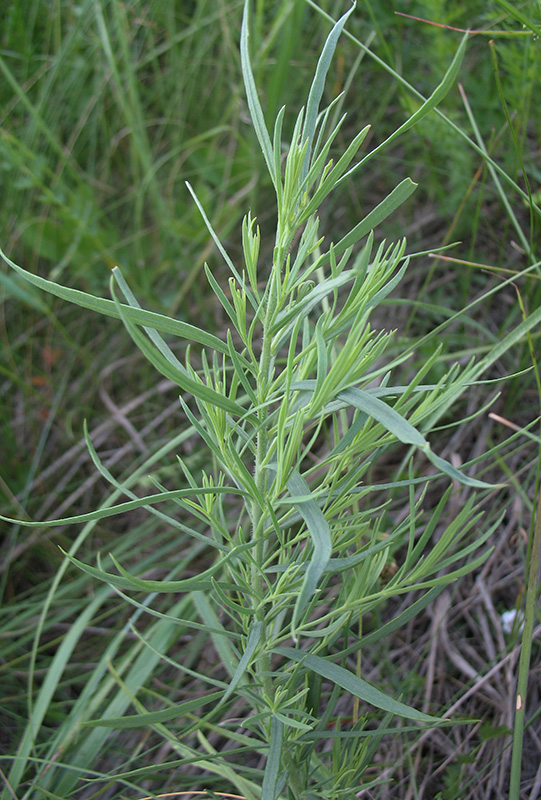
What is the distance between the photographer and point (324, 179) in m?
0.55

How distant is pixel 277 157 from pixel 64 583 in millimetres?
1160

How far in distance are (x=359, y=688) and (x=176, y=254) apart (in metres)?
1.37

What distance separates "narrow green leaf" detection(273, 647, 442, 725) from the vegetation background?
485 mm

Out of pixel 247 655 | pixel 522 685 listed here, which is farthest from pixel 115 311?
pixel 522 685

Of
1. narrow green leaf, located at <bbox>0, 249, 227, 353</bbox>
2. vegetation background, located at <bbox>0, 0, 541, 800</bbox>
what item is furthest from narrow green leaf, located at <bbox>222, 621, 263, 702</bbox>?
vegetation background, located at <bbox>0, 0, 541, 800</bbox>

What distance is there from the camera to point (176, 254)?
173 centimetres

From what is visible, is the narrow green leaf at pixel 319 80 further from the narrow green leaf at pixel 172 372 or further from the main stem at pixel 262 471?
the narrow green leaf at pixel 172 372

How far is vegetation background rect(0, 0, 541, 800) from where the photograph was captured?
1.15 metres

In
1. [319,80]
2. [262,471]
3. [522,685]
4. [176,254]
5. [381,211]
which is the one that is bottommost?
[522,685]

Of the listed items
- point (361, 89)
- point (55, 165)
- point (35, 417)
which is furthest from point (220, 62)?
point (35, 417)

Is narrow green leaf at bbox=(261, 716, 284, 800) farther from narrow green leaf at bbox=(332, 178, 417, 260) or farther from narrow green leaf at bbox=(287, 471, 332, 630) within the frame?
narrow green leaf at bbox=(332, 178, 417, 260)

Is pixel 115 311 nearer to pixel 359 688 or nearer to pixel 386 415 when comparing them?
pixel 386 415

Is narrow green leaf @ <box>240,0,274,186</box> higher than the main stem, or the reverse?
narrow green leaf @ <box>240,0,274,186</box>

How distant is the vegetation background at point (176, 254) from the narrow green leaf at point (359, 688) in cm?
49
